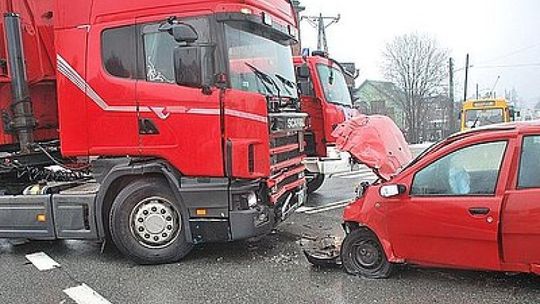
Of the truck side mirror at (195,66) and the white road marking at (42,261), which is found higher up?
the truck side mirror at (195,66)

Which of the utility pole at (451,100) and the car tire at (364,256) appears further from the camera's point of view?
the utility pole at (451,100)

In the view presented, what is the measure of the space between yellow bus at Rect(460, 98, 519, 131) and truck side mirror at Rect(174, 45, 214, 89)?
17578 mm

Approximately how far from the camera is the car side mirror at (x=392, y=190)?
5262mm

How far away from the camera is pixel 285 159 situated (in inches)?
271

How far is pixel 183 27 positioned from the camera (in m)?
5.81

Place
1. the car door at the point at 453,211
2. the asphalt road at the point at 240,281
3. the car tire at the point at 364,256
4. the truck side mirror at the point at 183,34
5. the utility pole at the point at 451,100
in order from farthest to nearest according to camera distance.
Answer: the utility pole at the point at 451,100, the truck side mirror at the point at 183,34, the car tire at the point at 364,256, the asphalt road at the point at 240,281, the car door at the point at 453,211

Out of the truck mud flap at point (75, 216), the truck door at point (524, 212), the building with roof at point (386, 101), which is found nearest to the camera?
the truck door at point (524, 212)

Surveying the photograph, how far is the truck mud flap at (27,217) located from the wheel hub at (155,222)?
124cm

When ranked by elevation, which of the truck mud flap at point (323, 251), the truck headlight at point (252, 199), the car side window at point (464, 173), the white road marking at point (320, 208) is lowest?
the white road marking at point (320, 208)

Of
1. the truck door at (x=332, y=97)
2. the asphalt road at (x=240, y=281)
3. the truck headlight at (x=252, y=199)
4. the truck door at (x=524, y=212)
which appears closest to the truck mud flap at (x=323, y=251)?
the asphalt road at (x=240, y=281)

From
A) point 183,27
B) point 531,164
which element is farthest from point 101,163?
point 531,164

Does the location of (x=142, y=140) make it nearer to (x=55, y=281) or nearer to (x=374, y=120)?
(x=55, y=281)

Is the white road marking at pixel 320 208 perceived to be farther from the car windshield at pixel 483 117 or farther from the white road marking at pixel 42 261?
the car windshield at pixel 483 117

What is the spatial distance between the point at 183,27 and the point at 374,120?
2.75 m
